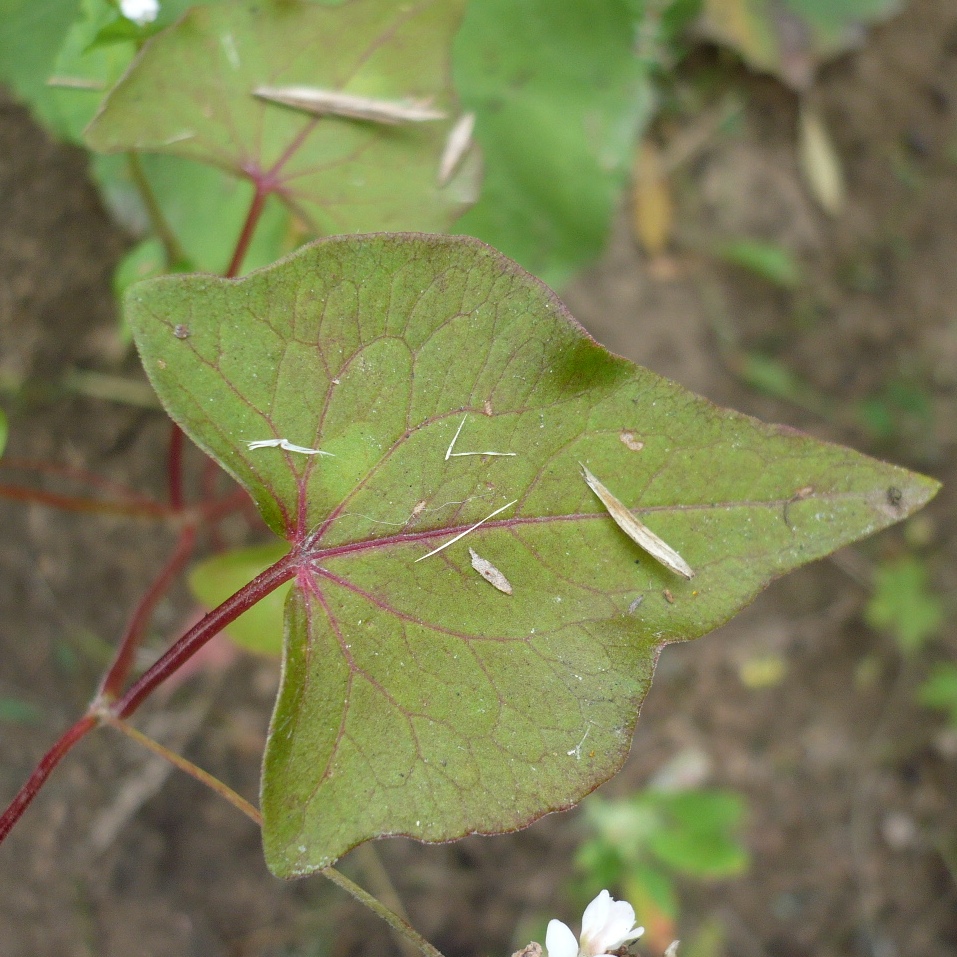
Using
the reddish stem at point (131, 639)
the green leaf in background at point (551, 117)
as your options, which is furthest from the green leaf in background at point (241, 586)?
the green leaf in background at point (551, 117)

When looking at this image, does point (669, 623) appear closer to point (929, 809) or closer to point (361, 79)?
point (361, 79)

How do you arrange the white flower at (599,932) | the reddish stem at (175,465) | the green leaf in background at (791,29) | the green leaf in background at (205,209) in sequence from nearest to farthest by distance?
the white flower at (599,932)
the reddish stem at (175,465)
the green leaf in background at (205,209)
the green leaf in background at (791,29)

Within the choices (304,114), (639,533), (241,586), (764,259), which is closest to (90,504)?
(241,586)

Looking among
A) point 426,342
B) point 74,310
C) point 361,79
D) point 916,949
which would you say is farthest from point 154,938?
point 916,949

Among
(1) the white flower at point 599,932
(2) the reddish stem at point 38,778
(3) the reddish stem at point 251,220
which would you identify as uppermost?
(3) the reddish stem at point 251,220

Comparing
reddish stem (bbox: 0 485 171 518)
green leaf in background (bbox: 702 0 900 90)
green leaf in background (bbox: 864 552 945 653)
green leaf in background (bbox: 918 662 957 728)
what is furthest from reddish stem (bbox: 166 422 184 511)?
green leaf in background (bbox: 918 662 957 728)

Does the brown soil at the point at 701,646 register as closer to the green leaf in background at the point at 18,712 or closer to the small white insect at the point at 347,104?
the green leaf in background at the point at 18,712
